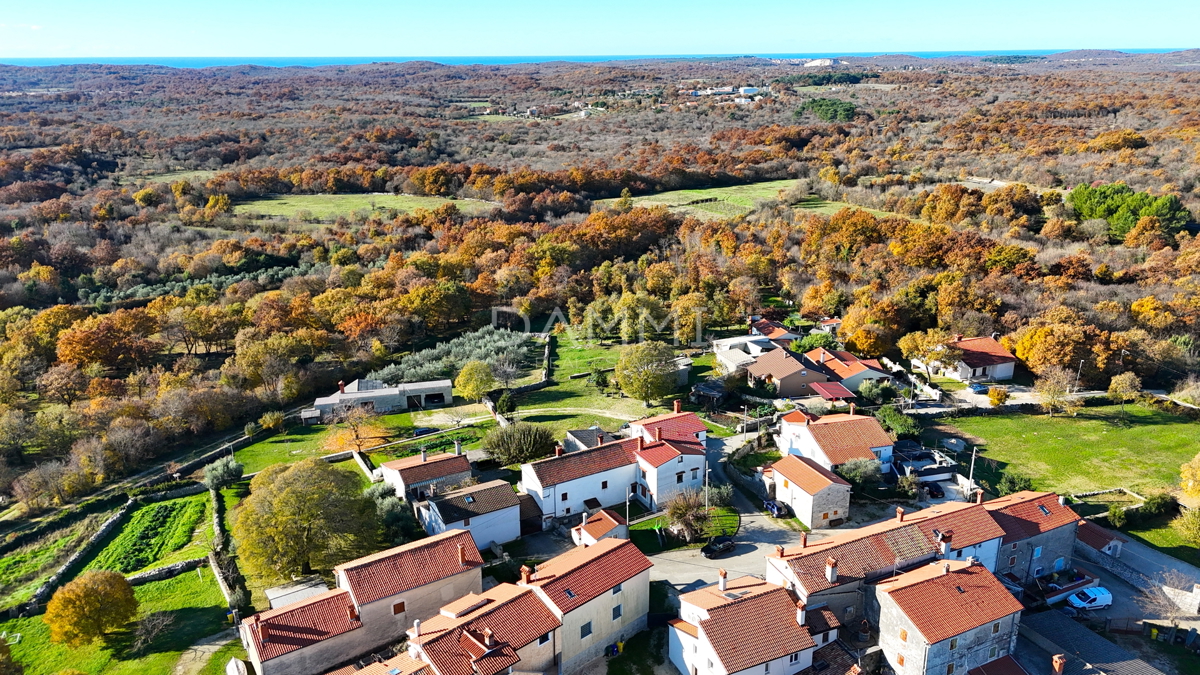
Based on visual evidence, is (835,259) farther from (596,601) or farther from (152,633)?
(152,633)

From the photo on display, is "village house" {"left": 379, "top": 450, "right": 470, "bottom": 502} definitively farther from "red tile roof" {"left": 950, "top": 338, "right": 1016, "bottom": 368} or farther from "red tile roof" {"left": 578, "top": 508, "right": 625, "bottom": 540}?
"red tile roof" {"left": 950, "top": 338, "right": 1016, "bottom": 368}

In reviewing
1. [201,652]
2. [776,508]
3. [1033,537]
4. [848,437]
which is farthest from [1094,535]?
[201,652]

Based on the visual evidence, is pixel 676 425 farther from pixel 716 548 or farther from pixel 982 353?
pixel 982 353

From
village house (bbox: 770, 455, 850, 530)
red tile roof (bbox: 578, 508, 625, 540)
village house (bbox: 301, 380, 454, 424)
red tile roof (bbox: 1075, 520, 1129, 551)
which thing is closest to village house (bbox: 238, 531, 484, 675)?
red tile roof (bbox: 578, 508, 625, 540)

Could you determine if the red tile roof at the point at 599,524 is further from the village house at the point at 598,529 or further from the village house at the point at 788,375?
the village house at the point at 788,375

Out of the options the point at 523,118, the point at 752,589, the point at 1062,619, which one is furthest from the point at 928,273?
the point at 523,118
